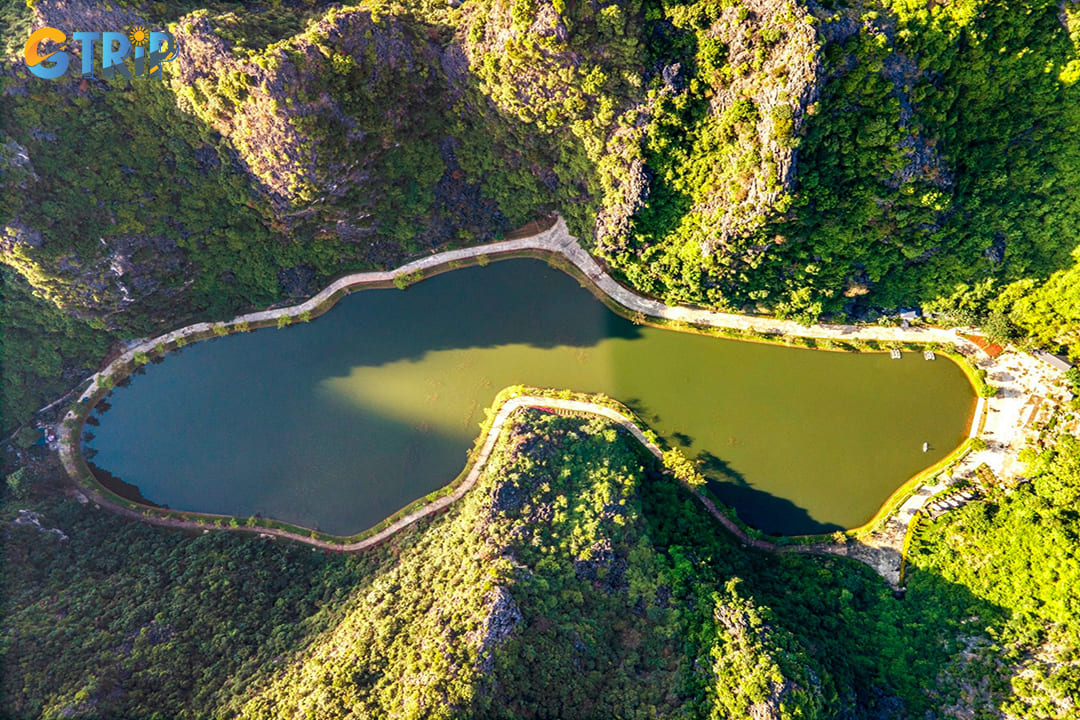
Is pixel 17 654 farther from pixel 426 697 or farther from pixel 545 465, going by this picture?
pixel 545 465

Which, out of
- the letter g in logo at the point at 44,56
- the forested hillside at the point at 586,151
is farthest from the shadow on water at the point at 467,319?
the letter g in logo at the point at 44,56

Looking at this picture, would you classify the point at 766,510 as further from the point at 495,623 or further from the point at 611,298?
the point at 495,623

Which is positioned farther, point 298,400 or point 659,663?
point 298,400

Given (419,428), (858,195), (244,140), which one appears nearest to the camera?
(858,195)

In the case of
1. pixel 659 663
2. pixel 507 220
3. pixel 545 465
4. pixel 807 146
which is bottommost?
pixel 659 663

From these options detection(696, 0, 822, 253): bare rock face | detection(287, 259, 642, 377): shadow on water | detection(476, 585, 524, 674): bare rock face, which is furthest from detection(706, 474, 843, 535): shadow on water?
detection(696, 0, 822, 253): bare rock face

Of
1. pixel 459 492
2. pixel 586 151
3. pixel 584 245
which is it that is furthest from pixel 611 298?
pixel 459 492

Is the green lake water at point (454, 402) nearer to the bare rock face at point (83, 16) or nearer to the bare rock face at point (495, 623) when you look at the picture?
the bare rock face at point (495, 623)

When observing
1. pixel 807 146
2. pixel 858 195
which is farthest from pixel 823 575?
pixel 807 146
